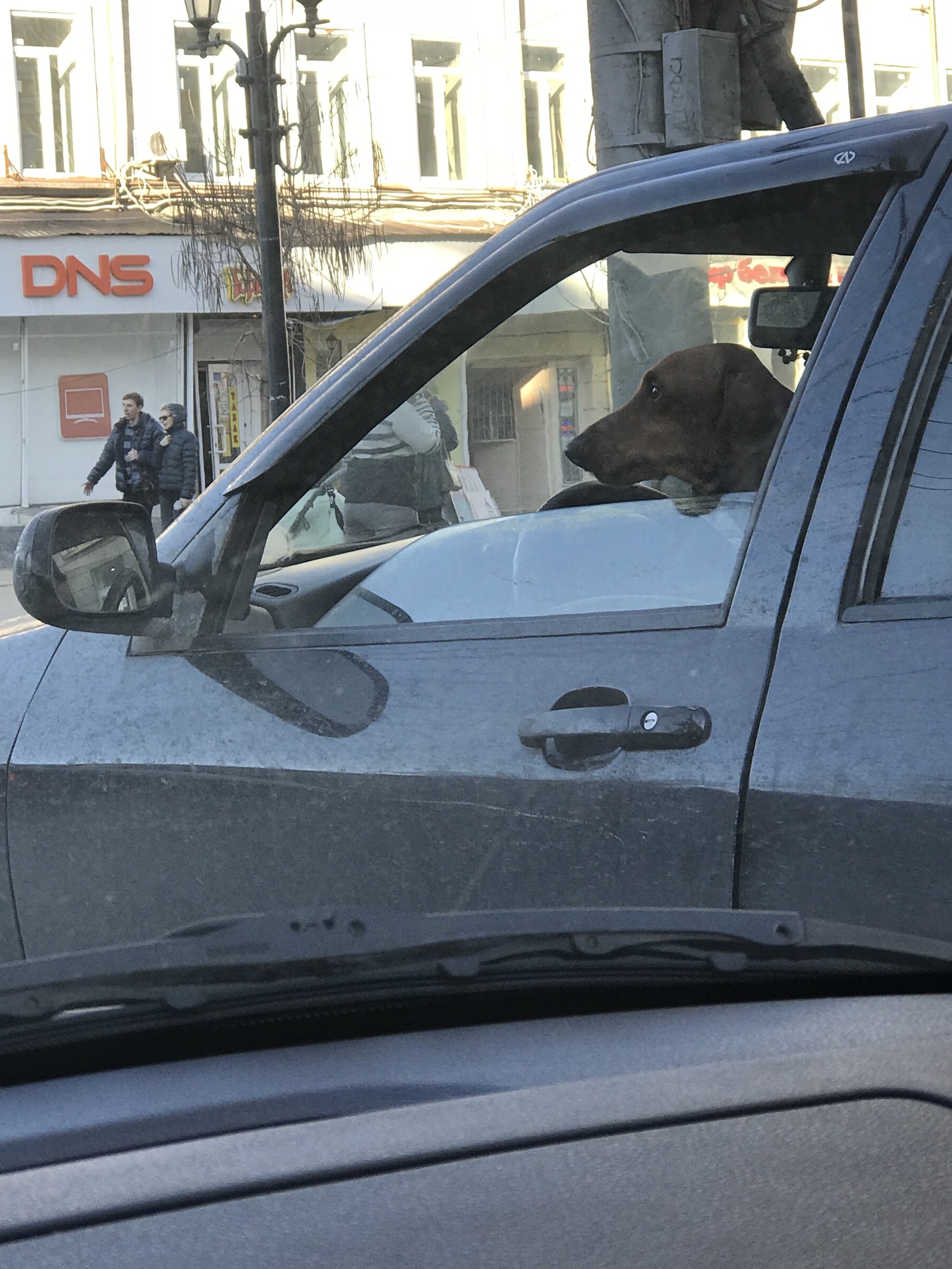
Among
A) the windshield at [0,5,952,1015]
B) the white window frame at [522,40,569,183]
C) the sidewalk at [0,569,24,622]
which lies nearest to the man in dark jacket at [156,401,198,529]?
the sidewalk at [0,569,24,622]

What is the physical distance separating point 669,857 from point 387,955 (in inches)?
12.6

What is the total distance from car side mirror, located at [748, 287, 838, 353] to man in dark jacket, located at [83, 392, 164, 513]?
13.1 meters

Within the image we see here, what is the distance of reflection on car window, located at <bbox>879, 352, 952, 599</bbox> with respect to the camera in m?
1.51

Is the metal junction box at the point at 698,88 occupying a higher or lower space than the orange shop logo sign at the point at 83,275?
Answer: lower

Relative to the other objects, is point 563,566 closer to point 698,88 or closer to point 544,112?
point 698,88

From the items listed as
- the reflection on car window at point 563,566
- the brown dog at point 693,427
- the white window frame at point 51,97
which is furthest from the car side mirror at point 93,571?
the white window frame at point 51,97

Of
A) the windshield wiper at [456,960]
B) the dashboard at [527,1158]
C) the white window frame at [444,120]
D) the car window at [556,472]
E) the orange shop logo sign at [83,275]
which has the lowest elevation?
the dashboard at [527,1158]

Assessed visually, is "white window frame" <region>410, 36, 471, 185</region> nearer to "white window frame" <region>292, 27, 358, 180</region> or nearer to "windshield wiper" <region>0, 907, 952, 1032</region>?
"white window frame" <region>292, 27, 358, 180</region>

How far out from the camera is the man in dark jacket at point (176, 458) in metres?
14.5

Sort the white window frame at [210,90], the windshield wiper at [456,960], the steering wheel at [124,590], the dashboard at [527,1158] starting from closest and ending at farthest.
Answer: the dashboard at [527,1158]
the windshield wiper at [456,960]
the steering wheel at [124,590]
the white window frame at [210,90]

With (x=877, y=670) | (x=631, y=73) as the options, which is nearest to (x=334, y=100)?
(x=631, y=73)

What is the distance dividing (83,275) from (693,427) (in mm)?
16753

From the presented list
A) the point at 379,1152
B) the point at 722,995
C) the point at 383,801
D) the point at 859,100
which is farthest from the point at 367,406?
the point at 859,100

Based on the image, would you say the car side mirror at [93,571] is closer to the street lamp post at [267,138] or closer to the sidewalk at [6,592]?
the sidewalk at [6,592]
